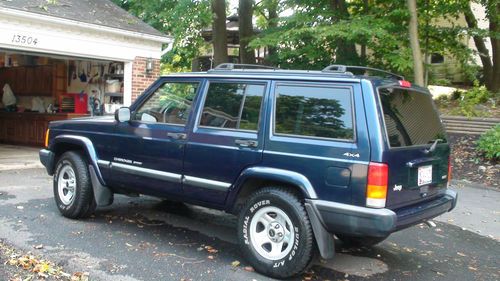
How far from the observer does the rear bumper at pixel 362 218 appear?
12.7 feet

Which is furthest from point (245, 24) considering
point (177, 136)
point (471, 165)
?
point (177, 136)

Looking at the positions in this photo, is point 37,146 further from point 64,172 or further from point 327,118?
point 327,118

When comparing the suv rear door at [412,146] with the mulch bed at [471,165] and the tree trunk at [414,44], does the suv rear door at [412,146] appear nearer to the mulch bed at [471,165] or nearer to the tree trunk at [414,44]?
the mulch bed at [471,165]

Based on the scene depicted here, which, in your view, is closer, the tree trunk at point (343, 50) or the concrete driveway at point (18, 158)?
the concrete driveway at point (18, 158)

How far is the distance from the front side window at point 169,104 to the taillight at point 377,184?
2085mm

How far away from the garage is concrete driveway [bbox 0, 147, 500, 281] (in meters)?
4.36

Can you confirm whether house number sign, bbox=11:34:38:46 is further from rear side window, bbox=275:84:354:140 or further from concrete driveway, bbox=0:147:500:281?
rear side window, bbox=275:84:354:140

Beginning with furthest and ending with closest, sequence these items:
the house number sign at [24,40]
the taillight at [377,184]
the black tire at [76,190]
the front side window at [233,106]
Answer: the house number sign at [24,40] → the black tire at [76,190] → the front side window at [233,106] → the taillight at [377,184]

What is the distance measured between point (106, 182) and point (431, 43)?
11848 mm

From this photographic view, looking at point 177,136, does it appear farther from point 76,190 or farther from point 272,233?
point 76,190

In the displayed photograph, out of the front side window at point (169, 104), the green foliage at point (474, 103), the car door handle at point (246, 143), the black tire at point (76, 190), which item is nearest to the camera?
the car door handle at point (246, 143)

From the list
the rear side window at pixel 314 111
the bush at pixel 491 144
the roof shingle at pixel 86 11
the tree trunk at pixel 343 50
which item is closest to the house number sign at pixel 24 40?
the roof shingle at pixel 86 11

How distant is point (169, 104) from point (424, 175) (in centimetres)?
268

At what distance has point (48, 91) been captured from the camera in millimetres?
14664
